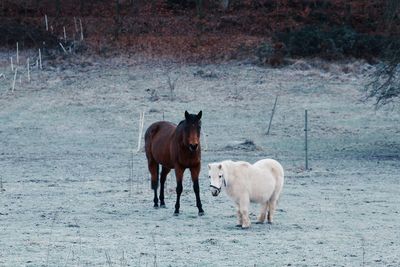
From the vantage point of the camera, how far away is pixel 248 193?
675 inches

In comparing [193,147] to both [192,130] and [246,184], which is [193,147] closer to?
[192,130]

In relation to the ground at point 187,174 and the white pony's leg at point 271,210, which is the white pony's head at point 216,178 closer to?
the ground at point 187,174

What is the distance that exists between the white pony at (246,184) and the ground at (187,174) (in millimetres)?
355

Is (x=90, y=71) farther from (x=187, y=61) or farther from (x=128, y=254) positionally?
(x=128, y=254)

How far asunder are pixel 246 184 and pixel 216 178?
63cm

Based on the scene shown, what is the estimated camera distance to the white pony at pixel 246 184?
16919 mm

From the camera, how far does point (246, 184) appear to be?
17.2m

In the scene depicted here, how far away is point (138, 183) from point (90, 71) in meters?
21.8

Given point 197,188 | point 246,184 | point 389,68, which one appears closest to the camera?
point 246,184

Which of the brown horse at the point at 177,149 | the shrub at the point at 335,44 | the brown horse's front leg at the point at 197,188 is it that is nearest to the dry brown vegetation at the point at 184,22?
the shrub at the point at 335,44

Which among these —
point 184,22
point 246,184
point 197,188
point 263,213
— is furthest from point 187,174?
point 184,22

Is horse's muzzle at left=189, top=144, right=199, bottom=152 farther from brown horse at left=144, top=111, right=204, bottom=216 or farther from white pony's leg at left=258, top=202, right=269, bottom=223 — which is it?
white pony's leg at left=258, top=202, right=269, bottom=223

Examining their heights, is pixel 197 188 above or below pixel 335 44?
above

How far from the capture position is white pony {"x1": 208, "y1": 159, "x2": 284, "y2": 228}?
16919mm
